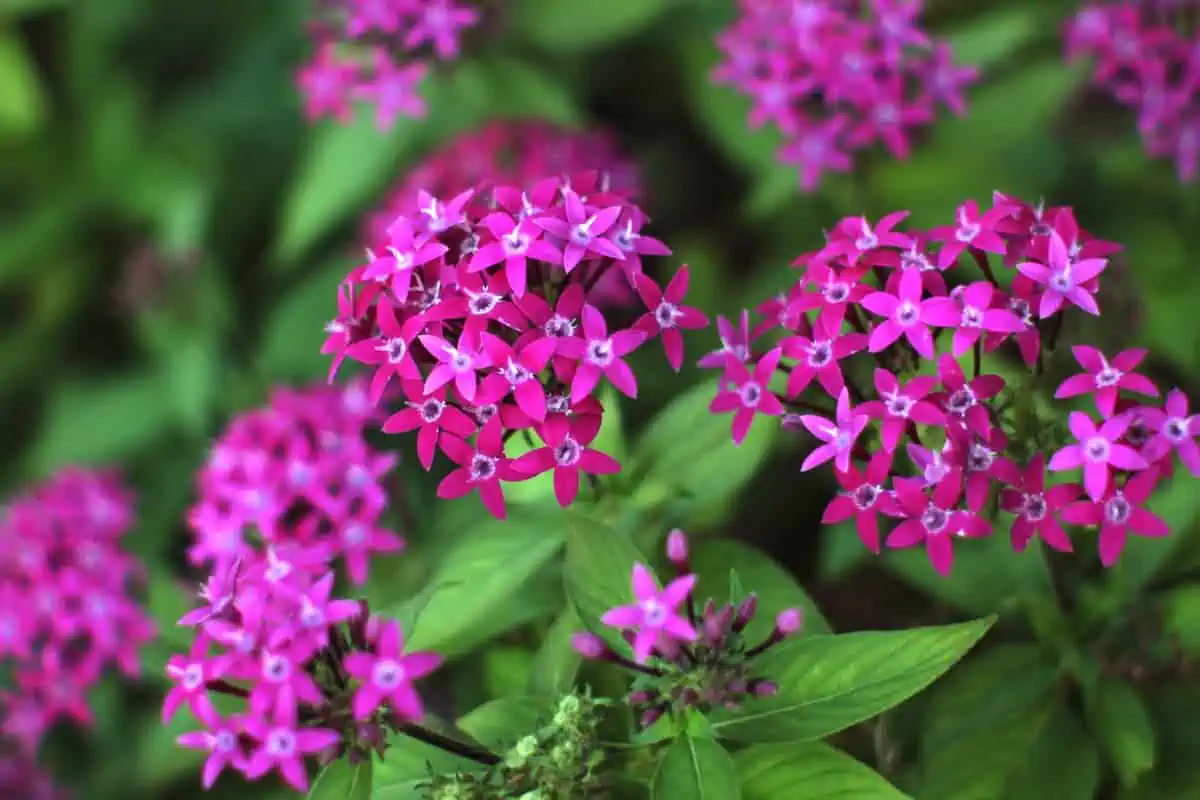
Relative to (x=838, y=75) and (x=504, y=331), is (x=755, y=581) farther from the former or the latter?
(x=838, y=75)

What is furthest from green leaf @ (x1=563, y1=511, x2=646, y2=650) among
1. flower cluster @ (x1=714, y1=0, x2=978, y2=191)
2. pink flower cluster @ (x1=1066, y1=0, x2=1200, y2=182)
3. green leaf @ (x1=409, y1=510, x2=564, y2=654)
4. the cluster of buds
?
pink flower cluster @ (x1=1066, y1=0, x2=1200, y2=182)

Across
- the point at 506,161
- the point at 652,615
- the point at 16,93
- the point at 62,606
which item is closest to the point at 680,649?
the point at 652,615

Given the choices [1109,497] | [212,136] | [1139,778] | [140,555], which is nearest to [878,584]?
[1139,778]

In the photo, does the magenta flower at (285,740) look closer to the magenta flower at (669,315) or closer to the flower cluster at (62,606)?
the magenta flower at (669,315)

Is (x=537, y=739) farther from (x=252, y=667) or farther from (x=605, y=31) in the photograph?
(x=605, y=31)

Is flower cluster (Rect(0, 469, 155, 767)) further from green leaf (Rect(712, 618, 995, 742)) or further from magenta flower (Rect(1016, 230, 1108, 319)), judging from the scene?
magenta flower (Rect(1016, 230, 1108, 319))

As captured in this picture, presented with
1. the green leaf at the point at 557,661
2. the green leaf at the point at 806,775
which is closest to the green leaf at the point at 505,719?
the green leaf at the point at 557,661

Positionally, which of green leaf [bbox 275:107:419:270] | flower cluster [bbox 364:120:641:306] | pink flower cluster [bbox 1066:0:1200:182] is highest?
green leaf [bbox 275:107:419:270]
